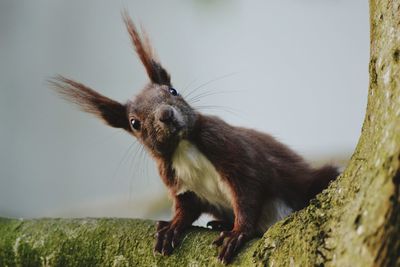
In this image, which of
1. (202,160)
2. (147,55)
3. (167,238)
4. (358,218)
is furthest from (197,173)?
(358,218)

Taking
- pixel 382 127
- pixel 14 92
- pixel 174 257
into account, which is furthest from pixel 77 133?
pixel 382 127

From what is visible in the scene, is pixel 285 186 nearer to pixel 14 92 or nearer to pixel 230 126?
pixel 230 126

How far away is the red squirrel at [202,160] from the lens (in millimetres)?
4426

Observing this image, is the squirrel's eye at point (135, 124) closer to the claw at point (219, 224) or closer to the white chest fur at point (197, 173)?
the white chest fur at point (197, 173)

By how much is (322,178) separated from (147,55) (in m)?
1.57

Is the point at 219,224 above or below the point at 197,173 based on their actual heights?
below

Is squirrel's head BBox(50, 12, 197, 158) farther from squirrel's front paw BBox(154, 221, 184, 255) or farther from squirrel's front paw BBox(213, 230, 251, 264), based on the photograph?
squirrel's front paw BBox(213, 230, 251, 264)

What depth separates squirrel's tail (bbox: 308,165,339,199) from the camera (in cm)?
490

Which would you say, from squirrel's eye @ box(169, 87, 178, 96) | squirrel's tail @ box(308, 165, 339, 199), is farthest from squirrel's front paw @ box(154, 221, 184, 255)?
squirrel's tail @ box(308, 165, 339, 199)

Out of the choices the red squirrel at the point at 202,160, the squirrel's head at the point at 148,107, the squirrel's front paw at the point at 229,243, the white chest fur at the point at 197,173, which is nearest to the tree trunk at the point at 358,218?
the squirrel's front paw at the point at 229,243

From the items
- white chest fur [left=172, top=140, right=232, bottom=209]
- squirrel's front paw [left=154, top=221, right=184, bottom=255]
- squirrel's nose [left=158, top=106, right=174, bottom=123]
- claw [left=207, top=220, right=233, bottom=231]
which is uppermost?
squirrel's nose [left=158, top=106, right=174, bottom=123]

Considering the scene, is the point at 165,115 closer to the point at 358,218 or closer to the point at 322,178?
the point at 322,178

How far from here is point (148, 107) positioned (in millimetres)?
4676

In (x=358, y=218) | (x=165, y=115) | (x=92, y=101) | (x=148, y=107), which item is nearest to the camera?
(x=358, y=218)
